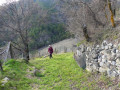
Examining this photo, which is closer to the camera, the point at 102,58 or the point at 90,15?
the point at 102,58

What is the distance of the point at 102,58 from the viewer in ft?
16.9

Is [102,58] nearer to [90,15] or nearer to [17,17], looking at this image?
[90,15]

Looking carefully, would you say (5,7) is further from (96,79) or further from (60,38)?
(60,38)

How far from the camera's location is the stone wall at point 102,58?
4.36 m

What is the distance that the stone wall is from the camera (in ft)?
14.3

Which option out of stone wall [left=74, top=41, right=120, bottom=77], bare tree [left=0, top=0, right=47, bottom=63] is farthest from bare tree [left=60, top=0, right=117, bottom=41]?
bare tree [left=0, top=0, right=47, bottom=63]

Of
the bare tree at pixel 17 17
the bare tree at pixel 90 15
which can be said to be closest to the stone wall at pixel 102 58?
the bare tree at pixel 90 15

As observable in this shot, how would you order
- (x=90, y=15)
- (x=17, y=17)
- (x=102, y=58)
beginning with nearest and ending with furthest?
1. (x=102, y=58)
2. (x=90, y=15)
3. (x=17, y=17)

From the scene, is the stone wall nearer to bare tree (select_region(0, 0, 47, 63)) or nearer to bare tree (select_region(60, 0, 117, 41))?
bare tree (select_region(60, 0, 117, 41))

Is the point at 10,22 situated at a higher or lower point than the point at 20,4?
lower

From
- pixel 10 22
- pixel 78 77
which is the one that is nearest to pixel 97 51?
pixel 78 77

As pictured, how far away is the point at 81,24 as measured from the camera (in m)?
6.86

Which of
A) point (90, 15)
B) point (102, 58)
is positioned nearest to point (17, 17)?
point (90, 15)

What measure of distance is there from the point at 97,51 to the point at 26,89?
382 cm
